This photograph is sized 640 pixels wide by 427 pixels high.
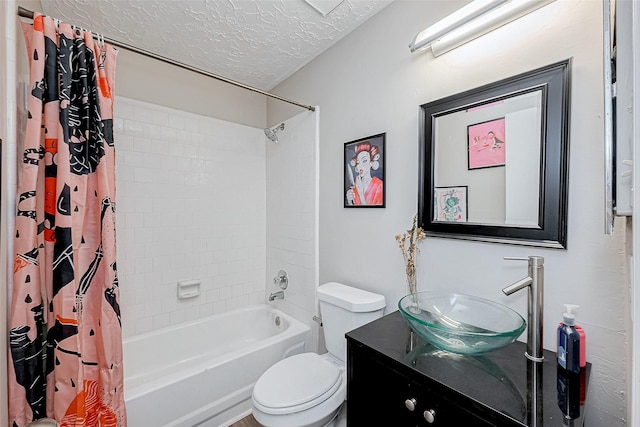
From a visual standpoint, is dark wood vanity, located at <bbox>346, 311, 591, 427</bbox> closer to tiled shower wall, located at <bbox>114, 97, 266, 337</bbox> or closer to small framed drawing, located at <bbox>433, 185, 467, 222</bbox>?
small framed drawing, located at <bbox>433, 185, 467, 222</bbox>

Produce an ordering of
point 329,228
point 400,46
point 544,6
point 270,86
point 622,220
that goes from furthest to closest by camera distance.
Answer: point 270,86 → point 329,228 → point 400,46 → point 544,6 → point 622,220

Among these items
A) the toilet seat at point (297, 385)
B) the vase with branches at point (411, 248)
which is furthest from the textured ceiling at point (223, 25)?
the toilet seat at point (297, 385)

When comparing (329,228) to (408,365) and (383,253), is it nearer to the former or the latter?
(383,253)

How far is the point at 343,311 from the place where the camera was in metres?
1.50

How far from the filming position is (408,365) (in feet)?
2.90

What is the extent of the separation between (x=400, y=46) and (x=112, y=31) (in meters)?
1.83

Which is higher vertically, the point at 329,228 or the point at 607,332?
the point at 329,228

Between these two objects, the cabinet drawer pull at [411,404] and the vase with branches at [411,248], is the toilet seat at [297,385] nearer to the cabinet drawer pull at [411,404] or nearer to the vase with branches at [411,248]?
the cabinet drawer pull at [411,404]

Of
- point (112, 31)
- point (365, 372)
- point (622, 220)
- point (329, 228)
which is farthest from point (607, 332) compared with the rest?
point (112, 31)

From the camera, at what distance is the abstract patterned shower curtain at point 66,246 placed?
978mm

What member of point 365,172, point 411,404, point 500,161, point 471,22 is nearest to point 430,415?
point 411,404

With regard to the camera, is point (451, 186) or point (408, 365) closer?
point (408, 365)

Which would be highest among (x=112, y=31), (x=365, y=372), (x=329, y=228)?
(x=112, y=31)

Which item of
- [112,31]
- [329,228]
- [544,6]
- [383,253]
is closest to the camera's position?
[544,6]
